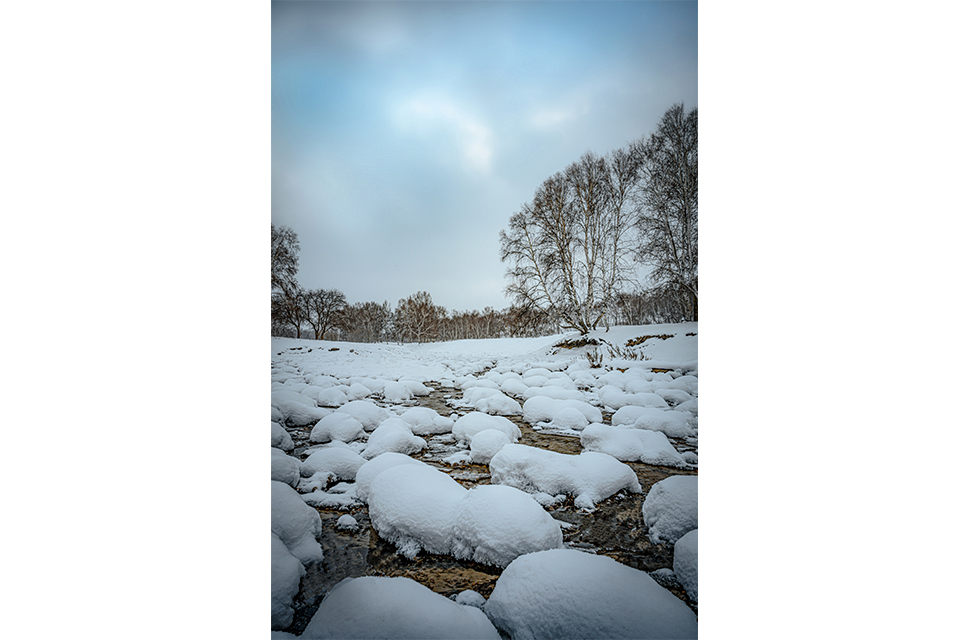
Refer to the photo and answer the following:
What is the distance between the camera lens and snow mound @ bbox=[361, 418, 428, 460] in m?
1.44

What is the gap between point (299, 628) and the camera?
1.10 m

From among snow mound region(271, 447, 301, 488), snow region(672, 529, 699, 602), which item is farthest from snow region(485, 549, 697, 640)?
snow mound region(271, 447, 301, 488)

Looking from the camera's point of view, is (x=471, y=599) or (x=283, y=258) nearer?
(x=471, y=599)

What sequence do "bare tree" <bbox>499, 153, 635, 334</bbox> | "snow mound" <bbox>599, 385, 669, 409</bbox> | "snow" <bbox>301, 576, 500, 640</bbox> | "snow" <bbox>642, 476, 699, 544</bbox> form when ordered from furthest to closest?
"bare tree" <bbox>499, 153, 635, 334</bbox> → "snow mound" <bbox>599, 385, 669, 409</bbox> → "snow" <bbox>642, 476, 699, 544</bbox> → "snow" <bbox>301, 576, 500, 640</bbox>

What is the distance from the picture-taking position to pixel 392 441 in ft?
4.72

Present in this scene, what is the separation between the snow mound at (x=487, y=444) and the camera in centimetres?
141

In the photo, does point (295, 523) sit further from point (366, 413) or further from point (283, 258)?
point (283, 258)

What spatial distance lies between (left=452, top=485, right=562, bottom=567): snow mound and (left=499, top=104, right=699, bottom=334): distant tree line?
2.72 feet

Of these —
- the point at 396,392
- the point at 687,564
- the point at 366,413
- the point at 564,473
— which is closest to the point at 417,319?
the point at 396,392

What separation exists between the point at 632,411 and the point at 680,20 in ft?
5.56

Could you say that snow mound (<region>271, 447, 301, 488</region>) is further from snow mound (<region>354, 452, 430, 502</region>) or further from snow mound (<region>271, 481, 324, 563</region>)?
snow mound (<region>354, 452, 430, 502</region>)

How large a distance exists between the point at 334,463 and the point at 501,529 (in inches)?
29.4
